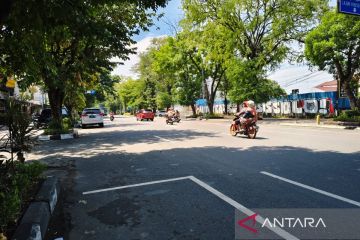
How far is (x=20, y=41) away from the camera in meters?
8.65

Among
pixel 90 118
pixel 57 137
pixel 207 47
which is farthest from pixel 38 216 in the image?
pixel 207 47

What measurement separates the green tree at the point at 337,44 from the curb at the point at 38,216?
24.4 meters

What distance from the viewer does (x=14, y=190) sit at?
15.1 ft

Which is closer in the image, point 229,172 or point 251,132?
point 229,172

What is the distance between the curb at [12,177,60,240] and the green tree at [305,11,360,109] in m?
24.4

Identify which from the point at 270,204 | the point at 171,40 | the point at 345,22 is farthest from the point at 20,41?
the point at 171,40

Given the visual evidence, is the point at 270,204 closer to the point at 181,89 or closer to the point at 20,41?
the point at 20,41

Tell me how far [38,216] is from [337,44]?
1009 inches

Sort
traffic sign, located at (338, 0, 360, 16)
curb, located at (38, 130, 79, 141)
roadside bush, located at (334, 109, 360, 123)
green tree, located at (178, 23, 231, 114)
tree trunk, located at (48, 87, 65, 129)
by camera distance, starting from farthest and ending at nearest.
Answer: green tree, located at (178, 23, 231, 114)
roadside bush, located at (334, 109, 360, 123)
tree trunk, located at (48, 87, 65, 129)
curb, located at (38, 130, 79, 141)
traffic sign, located at (338, 0, 360, 16)

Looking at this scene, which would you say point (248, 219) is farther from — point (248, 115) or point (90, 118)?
point (90, 118)

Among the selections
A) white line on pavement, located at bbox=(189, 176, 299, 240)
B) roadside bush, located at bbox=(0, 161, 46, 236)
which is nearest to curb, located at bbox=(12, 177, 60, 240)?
roadside bush, located at bbox=(0, 161, 46, 236)

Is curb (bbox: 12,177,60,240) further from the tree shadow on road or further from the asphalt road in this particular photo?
the tree shadow on road

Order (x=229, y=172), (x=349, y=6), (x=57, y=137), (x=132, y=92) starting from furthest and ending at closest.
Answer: (x=132, y=92)
(x=57, y=137)
(x=349, y=6)
(x=229, y=172)

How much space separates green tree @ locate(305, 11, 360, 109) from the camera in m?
24.5
